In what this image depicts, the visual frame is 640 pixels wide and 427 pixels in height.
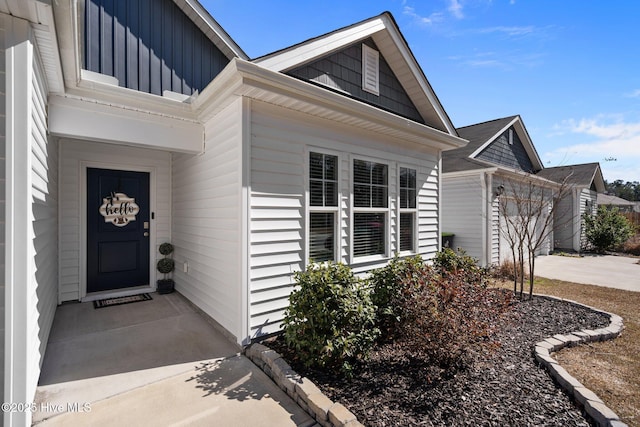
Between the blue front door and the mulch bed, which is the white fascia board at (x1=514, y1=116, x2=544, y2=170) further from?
the blue front door

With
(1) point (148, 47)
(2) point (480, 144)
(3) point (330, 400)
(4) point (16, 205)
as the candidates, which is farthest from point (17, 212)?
(2) point (480, 144)

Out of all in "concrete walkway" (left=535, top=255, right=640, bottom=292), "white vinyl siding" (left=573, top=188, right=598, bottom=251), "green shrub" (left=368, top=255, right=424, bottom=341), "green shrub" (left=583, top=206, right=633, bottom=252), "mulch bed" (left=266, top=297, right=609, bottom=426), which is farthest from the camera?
"white vinyl siding" (left=573, top=188, right=598, bottom=251)

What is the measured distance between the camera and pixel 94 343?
3277 mm

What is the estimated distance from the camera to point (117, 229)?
4.87 metres

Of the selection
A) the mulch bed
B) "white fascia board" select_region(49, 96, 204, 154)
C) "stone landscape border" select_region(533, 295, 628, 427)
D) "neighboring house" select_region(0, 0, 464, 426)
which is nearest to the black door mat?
"neighboring house" select_region(0, 0, 464, 426)

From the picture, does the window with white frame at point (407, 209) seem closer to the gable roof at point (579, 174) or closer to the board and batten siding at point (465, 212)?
the board and batten siding at point (465, 212)

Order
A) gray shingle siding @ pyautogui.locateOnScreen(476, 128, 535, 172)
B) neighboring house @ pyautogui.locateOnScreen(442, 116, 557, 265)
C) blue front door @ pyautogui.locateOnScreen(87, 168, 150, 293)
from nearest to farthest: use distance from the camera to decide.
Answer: blue front door @ pyautogui.locateOnScreen(87, 168, 150, 293) → neighboring house @ pyautogui.locateOnScreen(442, 116, 557, 265) → gray shingle siding @ pyautogui.locateOnScreen(476, 128, 535, 172)

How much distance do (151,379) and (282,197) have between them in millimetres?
2263

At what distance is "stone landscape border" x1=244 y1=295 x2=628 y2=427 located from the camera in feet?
6.75

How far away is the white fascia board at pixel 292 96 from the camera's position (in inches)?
115

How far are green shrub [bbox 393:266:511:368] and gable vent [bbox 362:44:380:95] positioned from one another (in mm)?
3733

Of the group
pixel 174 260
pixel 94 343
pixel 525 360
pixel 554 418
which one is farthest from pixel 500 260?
pixel 94 343

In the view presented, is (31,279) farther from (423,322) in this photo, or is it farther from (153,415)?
(423,322)

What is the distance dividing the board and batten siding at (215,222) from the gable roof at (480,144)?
7322mm
